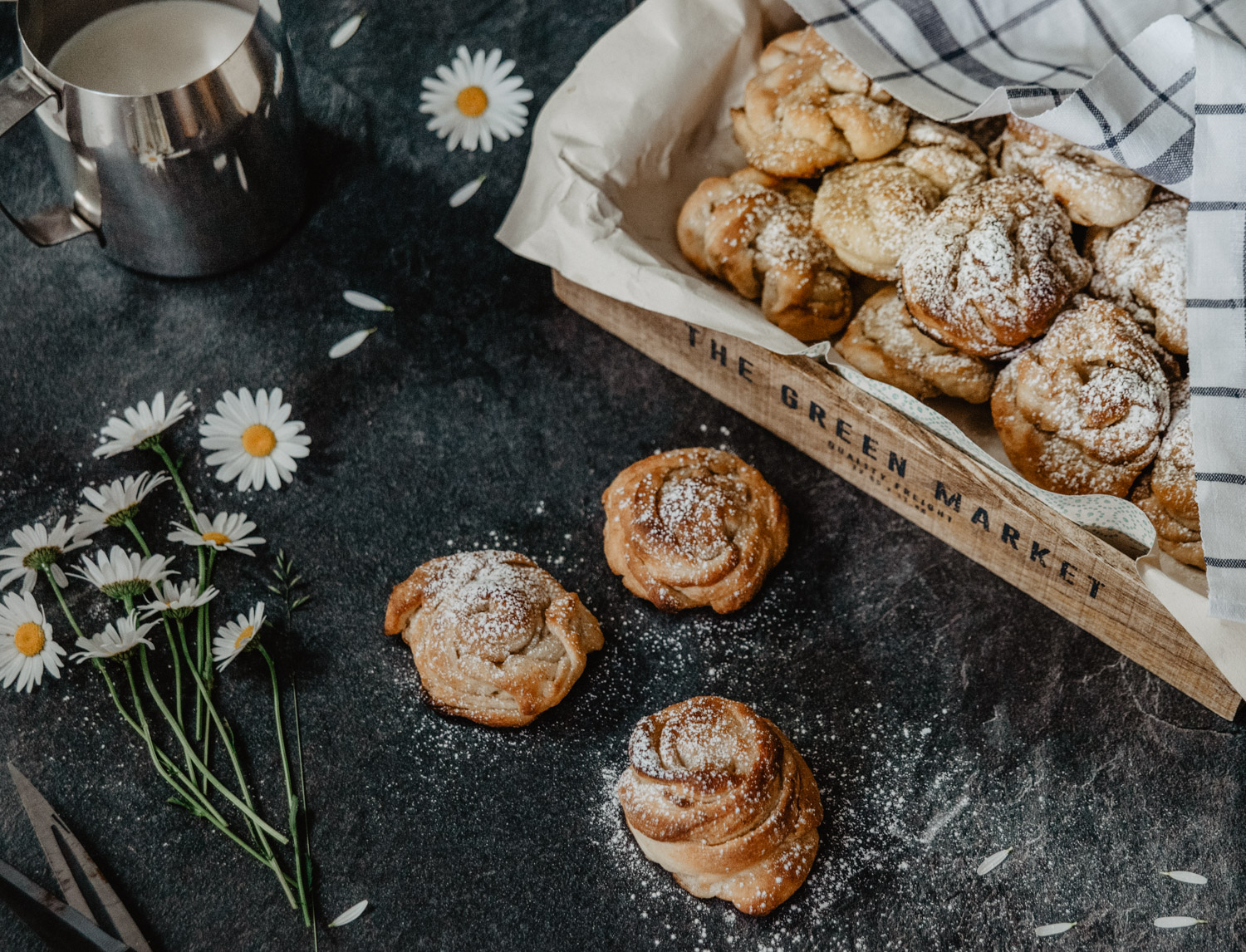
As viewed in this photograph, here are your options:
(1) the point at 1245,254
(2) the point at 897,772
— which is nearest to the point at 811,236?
(1) the point at 1245,254

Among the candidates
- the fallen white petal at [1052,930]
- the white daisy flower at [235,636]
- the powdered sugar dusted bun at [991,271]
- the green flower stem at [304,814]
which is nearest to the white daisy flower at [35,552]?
the white daisy flower at [235,636]

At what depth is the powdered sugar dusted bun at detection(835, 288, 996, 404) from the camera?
1.44m

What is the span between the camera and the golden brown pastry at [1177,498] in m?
1.32

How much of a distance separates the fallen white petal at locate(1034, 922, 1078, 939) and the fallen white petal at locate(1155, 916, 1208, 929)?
9cm

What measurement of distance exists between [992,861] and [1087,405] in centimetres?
50

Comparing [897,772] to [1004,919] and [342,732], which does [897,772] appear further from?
[342,732]

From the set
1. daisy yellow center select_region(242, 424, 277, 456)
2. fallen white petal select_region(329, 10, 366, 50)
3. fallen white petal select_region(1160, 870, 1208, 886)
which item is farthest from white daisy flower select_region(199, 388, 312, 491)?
fallen white petal select_region(1160, 870, 1208, 886)

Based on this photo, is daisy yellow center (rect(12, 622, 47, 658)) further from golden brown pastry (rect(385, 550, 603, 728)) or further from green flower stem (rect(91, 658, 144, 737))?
golden brown pastry (rect(385, 550, 603, 728))

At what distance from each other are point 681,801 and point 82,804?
0.67m

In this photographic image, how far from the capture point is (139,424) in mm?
1594

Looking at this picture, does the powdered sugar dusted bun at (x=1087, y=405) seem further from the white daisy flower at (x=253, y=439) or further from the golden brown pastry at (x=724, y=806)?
the white daisy flower at (x=253, y=439)

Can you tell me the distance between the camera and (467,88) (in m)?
1.92

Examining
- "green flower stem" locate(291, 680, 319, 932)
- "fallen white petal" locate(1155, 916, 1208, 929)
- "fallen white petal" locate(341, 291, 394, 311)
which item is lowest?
"fallen white petal" locate(1155, 916, 1208, 929)

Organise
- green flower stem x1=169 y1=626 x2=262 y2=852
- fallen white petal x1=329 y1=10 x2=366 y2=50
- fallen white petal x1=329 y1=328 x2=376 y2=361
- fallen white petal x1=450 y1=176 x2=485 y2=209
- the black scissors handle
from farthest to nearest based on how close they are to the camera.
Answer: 1. fallen white petal x1=329 y1=10 x2=366 y2=50
2. fallen white petal x1=450 y1=176 x2=485 y2=209
3. fallen white petal x1=329 y1=328 x2=376 y2=361
4. green flower stem x1=169 y1=626 x2=262 y2=852
5. the black scissors handle
